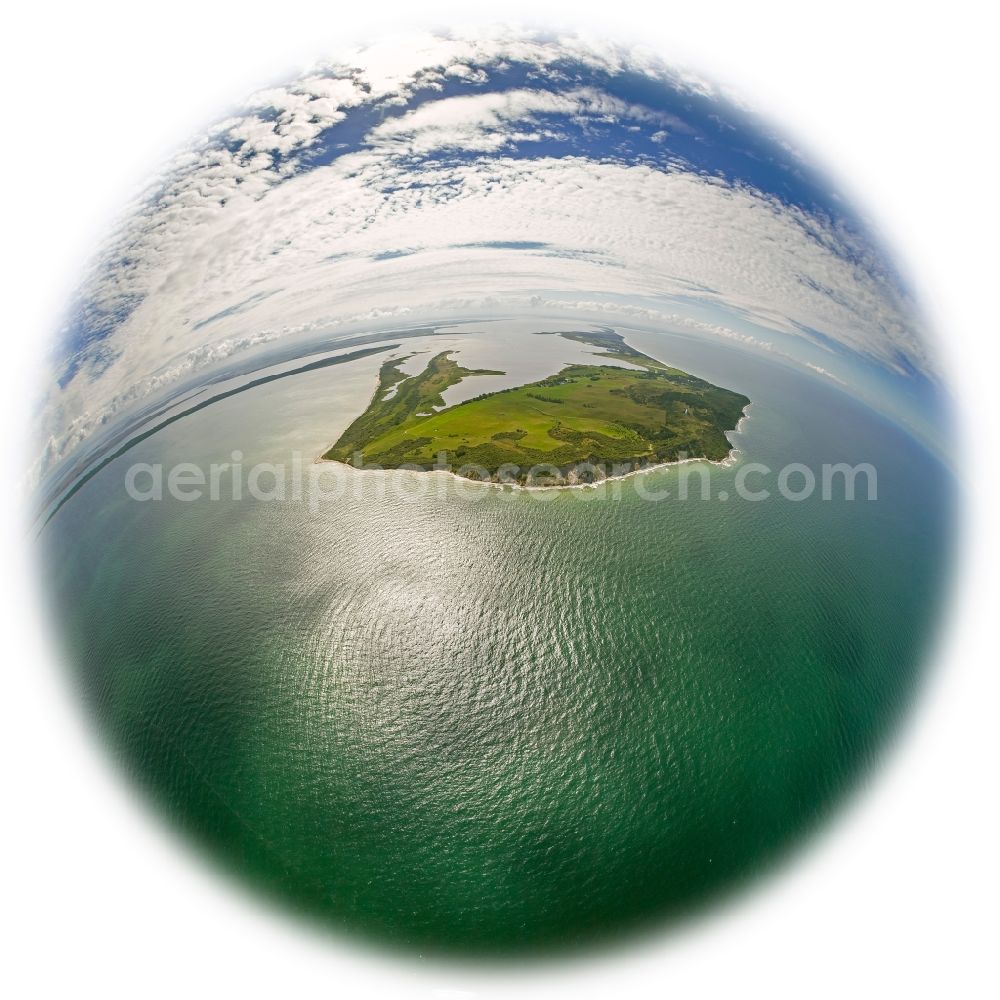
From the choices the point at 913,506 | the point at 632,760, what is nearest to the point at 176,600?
the point at 632,760

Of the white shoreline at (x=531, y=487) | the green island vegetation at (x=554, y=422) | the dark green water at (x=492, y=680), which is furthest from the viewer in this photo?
the green island vegetation at (x=554, y=422)

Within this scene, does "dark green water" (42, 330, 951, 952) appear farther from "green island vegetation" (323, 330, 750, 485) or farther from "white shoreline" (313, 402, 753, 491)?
"green island vegetation" (323, 330, 750, 485)

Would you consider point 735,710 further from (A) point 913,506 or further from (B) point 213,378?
(B) point 213,378

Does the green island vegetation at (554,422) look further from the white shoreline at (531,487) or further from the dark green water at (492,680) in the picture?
the dark green water at (492,680)

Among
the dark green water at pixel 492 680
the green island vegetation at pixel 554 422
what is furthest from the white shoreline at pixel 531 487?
the dark green water at pixel 492 680

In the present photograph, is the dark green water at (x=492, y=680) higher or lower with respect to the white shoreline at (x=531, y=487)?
lower

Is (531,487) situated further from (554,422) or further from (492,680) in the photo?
(492,680)

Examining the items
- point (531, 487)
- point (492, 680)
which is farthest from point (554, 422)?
point (492, 680)
